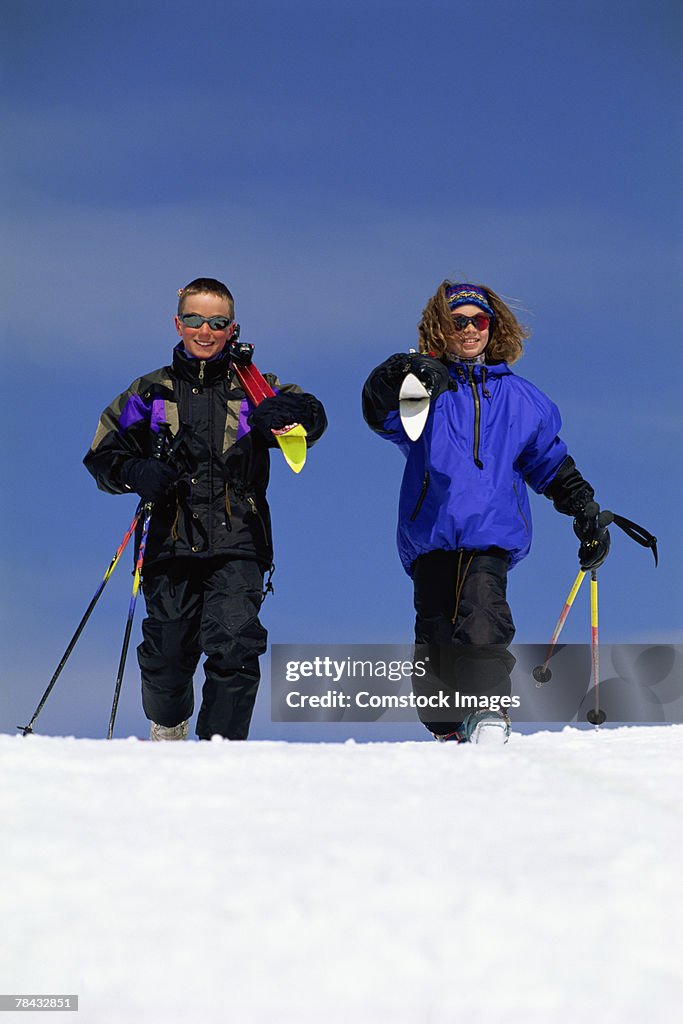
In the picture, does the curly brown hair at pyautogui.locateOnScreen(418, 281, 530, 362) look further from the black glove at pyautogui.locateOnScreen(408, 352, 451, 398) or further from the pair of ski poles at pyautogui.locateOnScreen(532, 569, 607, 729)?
the pair of ski poles at pyautogui.locateOnScreen(532, 569, 607, 729)

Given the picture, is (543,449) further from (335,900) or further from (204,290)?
(335,900)

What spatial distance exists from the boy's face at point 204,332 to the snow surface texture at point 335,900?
2.93 meters

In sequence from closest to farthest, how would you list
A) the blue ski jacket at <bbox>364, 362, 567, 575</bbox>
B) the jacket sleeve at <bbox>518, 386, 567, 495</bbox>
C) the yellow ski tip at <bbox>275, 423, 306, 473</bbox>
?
the yellow ski tip at <bbox>275, 423, 306, 473</bbox> → the blue ski jacket at <bbox>364, 362, 567, 575</bbox> → the jacket sleeve at <bbox>518, 386, 567, 495</bbox>

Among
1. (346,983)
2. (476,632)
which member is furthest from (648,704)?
(346,983)

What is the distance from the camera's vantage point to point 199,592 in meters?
5.95

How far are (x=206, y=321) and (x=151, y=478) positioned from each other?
0.88 meters

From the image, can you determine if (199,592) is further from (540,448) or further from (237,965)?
(237,965)

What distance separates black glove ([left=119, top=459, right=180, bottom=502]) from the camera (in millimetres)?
5750

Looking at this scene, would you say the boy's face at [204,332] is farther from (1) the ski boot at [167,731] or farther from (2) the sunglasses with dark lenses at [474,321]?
(1) the ski boot at [167,731]

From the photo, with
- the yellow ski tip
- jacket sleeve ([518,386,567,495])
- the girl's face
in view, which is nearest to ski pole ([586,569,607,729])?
jacket sleeve ([518,386,567,495])

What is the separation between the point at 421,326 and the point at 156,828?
3.98 m

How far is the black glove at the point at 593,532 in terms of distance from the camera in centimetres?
631

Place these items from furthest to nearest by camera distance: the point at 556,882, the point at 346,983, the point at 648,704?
the point at 648,704, the point at 556,882, the point at 346,983

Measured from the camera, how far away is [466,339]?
6.35 meters
